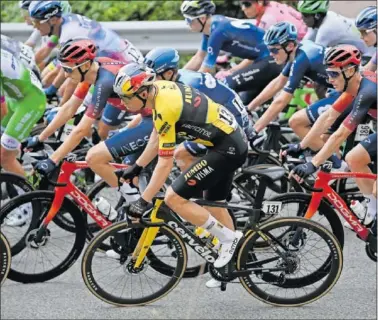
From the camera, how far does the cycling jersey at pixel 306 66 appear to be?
8.67m

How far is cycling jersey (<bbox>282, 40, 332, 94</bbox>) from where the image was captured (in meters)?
8.67

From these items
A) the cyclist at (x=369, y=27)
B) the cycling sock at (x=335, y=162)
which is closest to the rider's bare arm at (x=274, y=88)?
the cyclist at (x=369, y=27)

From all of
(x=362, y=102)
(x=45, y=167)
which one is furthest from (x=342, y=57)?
(x=45, y=167)

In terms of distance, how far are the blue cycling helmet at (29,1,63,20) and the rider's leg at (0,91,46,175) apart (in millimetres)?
1308

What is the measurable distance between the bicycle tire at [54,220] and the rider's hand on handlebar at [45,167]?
6.7 inches

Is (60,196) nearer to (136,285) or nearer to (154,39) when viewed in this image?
(136,285)

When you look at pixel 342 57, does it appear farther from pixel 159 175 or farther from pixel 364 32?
pixel 364 32

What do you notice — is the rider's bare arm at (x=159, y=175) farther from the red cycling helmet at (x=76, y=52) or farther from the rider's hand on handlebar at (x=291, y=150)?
the rider's hand on handlebar at (x=291, y=150)

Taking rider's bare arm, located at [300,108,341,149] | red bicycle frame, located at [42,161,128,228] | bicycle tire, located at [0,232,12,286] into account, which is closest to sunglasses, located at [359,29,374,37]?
rider's bare arm, located at [300,108,341,149]

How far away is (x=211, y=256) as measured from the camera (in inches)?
276

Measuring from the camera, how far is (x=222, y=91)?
8055 millimetres

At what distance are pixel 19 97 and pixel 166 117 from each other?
9.03 feet

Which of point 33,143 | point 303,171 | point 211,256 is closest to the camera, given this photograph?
point 211,256

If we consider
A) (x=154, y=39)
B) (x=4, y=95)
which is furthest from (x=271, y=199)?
(x=154, y=39)
